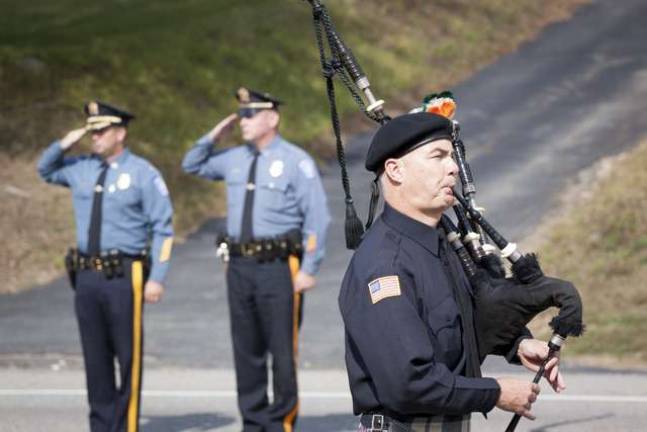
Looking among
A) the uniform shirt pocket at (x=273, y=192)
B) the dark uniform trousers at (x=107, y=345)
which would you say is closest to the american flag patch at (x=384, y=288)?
the dark uniform trousers at (x=107, y=345)

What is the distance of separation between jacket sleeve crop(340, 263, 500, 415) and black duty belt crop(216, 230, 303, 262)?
486 centimetres

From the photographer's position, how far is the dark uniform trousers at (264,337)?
32.4 feet

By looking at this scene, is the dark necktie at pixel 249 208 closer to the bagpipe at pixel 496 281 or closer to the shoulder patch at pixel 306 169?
the shoulder patch at pixel 306 169

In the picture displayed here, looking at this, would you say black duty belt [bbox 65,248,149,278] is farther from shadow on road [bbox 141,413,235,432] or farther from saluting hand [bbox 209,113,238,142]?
shadow on road [bbox 141,413,235,432]

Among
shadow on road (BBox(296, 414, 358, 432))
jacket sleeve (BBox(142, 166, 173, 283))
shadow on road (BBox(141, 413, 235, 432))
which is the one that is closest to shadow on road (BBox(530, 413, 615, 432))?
shadow on road (BBox(296, 414, 358, 432))

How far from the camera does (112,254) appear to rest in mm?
9641

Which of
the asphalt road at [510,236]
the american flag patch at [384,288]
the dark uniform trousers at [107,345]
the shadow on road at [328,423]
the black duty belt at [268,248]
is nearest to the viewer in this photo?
the american flag patch at [384,288]

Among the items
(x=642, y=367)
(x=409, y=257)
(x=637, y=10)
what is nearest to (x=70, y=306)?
(x=642, y=367)

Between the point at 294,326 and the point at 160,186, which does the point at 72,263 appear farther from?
the point at 294,326

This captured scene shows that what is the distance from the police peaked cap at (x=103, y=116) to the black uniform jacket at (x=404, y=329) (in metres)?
4.90

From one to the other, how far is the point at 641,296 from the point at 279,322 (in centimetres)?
592

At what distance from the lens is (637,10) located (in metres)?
31.5

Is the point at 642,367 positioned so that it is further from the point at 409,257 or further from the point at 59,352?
the point at 409,257

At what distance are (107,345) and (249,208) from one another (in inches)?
58.2
